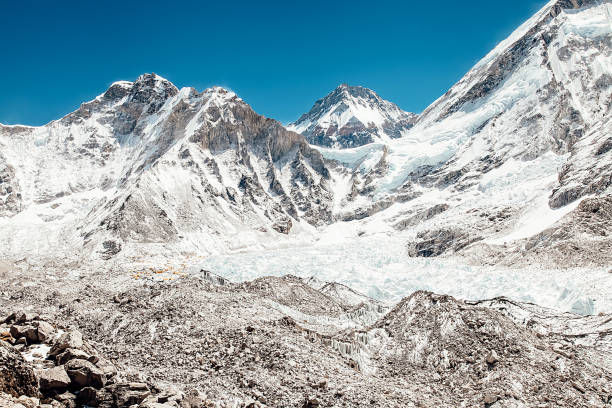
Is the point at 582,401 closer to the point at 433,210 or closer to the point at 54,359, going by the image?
the point at 54,359

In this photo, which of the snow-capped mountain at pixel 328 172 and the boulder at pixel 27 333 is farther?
the snow-capped mountain at pixel 328 172

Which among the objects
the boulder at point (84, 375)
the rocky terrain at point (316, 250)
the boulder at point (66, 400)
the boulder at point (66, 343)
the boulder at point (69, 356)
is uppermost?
the rocky terrain at point (316, 250)

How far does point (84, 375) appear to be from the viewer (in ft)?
38.3

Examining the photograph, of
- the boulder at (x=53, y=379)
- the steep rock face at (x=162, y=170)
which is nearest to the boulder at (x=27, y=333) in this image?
the boulder at (x=53, y=379)

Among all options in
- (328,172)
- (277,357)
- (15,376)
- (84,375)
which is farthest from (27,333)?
(328,172)

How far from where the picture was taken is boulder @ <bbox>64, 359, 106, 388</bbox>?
1162 centimetres

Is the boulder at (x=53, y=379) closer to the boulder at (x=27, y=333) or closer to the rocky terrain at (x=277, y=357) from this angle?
the rocky terrain at (x=277, y=357)

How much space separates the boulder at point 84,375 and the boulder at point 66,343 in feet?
4.05

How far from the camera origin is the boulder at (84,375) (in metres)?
11.6

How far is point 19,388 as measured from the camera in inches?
396

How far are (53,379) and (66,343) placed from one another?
2174 mm

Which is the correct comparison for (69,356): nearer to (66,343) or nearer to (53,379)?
(66,343)

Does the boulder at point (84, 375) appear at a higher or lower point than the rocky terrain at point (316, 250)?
lower

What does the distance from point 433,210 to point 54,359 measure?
109653mm
